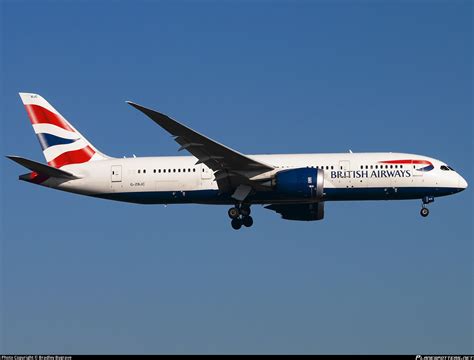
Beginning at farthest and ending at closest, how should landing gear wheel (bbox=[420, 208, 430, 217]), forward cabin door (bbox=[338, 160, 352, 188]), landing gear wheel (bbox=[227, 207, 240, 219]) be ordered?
landing gear wheel (bbox=[227, 207, 240, 219]) → landing gear wheel (bbox=[420, 208, 430, 217]) → forward cabin door (bbox=[338, 160, 352, 188])

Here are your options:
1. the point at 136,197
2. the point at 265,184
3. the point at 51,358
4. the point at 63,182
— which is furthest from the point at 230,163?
the point at 51,358

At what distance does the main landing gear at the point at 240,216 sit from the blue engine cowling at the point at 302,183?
2923 millimetres

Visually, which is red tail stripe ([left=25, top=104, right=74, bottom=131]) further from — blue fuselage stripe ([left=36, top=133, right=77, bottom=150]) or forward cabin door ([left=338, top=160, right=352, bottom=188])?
forward cabin door ([left=338, top=160, right=352, bottom=188])

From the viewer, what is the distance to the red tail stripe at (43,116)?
56.1 m

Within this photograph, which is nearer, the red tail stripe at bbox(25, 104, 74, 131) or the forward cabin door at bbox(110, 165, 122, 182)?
the forward cabin door at bbox(110, 165, 122, 182)

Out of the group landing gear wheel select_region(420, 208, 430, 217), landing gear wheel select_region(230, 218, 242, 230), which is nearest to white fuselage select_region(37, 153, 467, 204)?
landing gear wheel select_region(420, 208, 430, 217)

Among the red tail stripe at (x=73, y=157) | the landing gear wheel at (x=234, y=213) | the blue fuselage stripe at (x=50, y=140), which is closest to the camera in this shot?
the landing gear wheel at (x=234, y=213)

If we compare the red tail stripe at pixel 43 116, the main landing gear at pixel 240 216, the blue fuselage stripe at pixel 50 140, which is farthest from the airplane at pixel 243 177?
the red tail stripe at pixel 43 116

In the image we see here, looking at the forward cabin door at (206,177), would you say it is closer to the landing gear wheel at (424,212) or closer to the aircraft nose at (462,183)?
the landing gear wheel at (424,212)

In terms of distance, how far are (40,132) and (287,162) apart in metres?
14.5

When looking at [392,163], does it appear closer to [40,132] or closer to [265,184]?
[265,184]

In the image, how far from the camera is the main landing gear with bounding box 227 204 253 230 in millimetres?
51688

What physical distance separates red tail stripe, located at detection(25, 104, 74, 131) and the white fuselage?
3.39 meters

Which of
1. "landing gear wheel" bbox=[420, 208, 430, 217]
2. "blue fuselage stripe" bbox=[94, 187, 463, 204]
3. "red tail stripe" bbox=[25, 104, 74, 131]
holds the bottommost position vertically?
"landing gear wheel" bbox=[420, 208, 430, 217]
